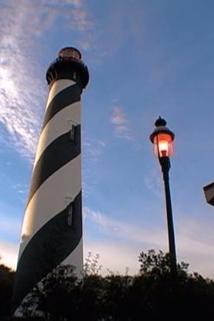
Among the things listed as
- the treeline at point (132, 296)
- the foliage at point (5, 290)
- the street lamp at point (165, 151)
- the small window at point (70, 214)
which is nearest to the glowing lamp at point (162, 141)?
the street lamp at point (165, 151)

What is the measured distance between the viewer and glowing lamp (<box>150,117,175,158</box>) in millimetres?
8226

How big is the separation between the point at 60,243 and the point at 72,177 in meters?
3.92

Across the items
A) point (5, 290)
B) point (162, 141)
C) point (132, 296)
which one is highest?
point (162, 141)

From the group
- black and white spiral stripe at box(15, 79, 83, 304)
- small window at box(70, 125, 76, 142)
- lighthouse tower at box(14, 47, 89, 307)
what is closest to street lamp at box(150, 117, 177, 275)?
lighthouse tower at box(14, 47, 89, 307)

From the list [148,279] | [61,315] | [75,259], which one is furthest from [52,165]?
[148,279]

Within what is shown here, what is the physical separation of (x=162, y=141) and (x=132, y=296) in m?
4.25

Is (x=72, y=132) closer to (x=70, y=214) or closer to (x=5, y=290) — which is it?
(x=70, y=214)

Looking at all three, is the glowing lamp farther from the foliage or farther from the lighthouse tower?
the foliage

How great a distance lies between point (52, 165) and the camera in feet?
65.5

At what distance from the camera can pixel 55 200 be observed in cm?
1897

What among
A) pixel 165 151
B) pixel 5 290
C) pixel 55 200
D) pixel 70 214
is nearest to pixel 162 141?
pixel 165 151

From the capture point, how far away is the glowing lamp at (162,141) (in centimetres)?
823

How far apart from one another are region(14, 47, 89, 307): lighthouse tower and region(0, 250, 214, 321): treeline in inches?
149

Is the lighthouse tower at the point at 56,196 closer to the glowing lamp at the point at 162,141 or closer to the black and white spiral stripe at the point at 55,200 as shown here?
the black and white spiral stripe at the point at 55,200
